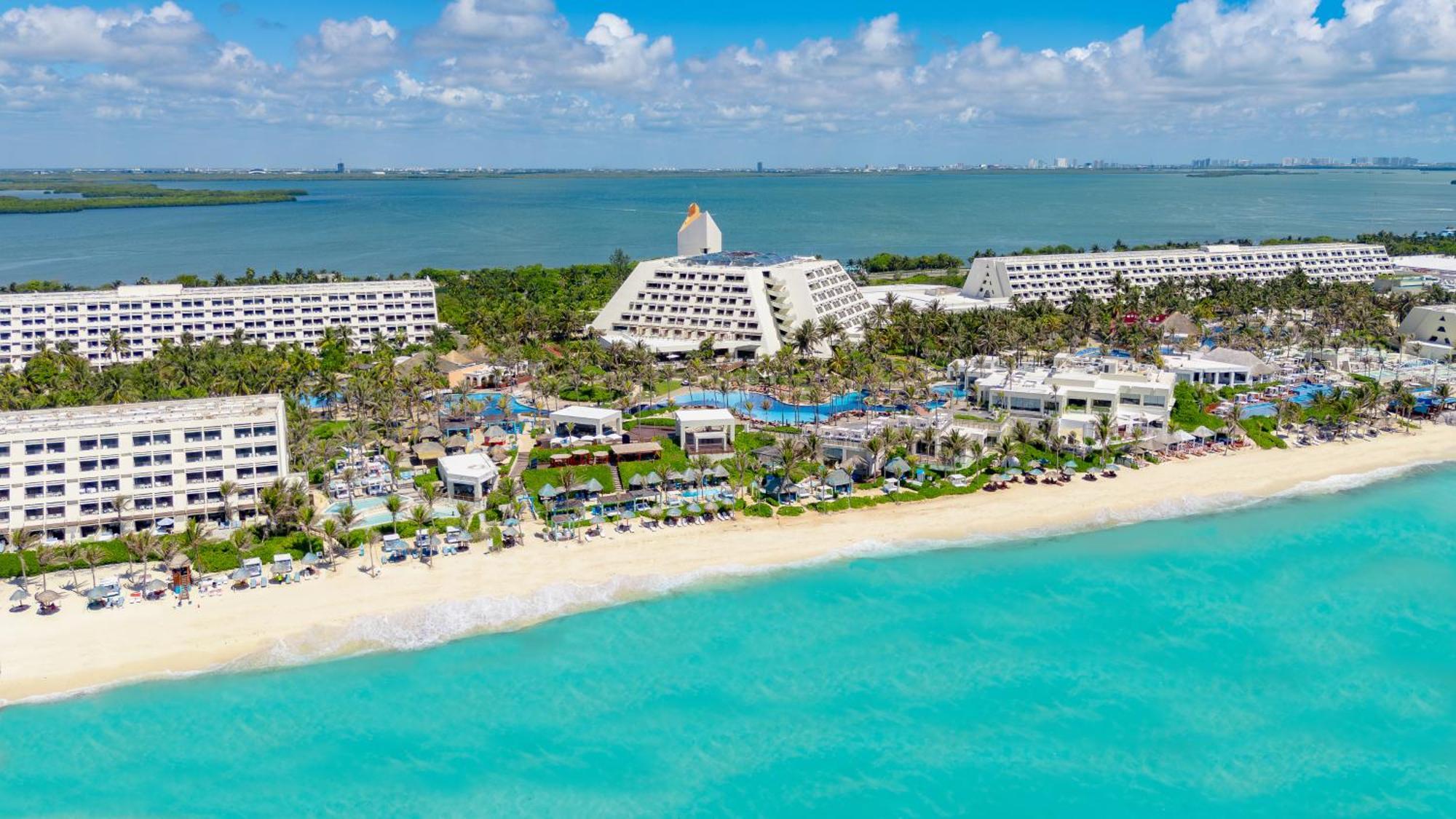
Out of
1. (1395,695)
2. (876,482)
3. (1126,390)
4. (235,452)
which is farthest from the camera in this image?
(1126,390)

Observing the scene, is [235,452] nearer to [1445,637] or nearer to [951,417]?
[951,417]

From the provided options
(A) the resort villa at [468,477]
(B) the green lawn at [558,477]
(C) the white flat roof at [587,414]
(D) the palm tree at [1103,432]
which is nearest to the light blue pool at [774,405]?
(C) the white flat roof at [587,414]

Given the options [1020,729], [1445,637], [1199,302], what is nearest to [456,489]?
[1020,729]

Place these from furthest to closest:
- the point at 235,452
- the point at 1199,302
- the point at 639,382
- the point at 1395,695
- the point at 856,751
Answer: the point at 1199,302 < the point at 639,382 < the point at 235,452 < the point at 1395,695 < the point at 856,751

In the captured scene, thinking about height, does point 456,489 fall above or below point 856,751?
above

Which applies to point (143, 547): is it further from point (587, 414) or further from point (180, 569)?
point (587, 414)

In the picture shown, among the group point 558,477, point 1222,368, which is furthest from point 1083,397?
point 558,477
